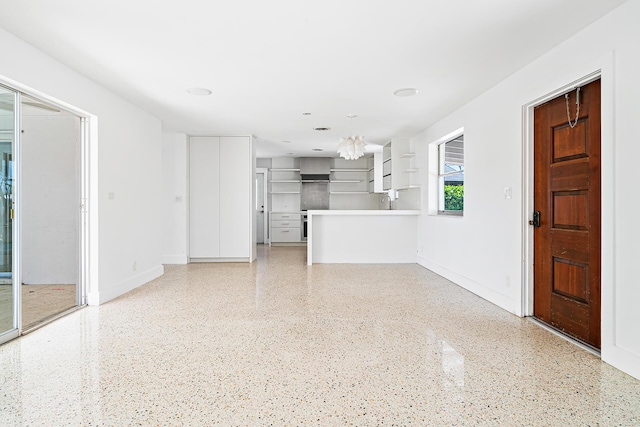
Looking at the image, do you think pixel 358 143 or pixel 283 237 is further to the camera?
pixel 283 237

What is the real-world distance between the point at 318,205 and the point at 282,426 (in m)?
8.58

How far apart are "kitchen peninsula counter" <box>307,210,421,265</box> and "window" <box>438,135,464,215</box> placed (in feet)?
3.45

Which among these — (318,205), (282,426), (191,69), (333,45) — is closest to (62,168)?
(191,69)

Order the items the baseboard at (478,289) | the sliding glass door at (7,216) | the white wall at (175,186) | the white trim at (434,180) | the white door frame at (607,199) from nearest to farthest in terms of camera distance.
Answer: the white door frame at (607,199) → the sliding glass door at (7,216) → the baseboard at (478,289) → the white trim at (434,180) → the white wall at (175,186)

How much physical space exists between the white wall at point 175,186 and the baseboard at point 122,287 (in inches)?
52.1

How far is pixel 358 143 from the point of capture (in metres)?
5.81

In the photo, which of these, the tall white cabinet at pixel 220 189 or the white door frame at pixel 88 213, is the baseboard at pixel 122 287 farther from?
the tall white cabinet at pixel 220 189

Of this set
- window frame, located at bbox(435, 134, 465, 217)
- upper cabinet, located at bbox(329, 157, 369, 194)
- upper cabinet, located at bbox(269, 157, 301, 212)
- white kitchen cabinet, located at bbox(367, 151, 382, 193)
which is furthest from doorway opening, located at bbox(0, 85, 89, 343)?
upper cabinet, located at bbox(329, 157, 369, 194)

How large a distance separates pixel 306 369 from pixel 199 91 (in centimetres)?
325

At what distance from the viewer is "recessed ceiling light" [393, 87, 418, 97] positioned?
13.4 ft

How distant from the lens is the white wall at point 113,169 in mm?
3064

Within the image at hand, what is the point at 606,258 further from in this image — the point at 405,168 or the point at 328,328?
the point at 405,168

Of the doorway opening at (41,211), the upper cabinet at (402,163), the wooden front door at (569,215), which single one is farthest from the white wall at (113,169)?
the wooden front door at (569,215)

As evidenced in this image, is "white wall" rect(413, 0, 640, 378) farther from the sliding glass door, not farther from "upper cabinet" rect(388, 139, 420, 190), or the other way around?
the sliding glass door
